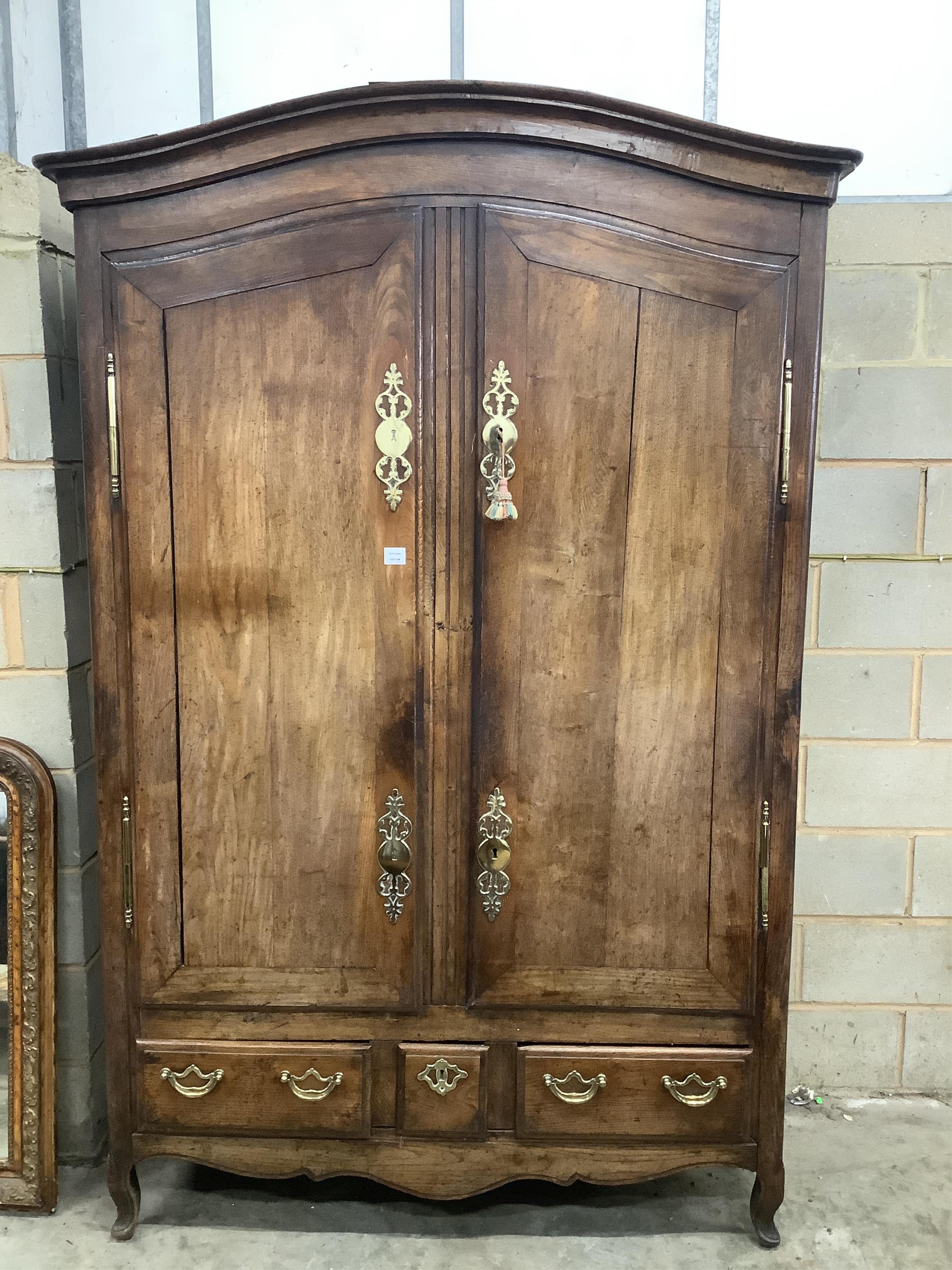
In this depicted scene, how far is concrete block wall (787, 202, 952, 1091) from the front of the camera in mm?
1960

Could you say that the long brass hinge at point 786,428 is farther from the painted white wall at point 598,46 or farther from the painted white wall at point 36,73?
the painted white wall at point 36,73

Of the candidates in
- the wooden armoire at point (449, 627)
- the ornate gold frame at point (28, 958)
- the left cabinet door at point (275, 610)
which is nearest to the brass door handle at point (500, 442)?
the wooden armoire at point (449, 627)

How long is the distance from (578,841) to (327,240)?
1.05 metres

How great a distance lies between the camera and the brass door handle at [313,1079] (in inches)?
64.7

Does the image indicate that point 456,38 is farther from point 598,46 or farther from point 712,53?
point 712,53

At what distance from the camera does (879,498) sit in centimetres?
199

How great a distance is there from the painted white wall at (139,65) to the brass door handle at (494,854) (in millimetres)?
1568

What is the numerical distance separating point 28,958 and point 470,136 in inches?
65.1

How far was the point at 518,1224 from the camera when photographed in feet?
5.77

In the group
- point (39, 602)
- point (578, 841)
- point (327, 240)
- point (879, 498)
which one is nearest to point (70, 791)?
point (39, 602)

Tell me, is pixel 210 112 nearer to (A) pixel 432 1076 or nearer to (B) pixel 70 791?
(B) pixel 70 791

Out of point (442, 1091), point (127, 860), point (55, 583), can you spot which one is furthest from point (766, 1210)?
point (55, 583)

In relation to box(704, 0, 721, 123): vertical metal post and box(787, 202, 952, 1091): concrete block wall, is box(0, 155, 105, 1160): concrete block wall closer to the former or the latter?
box(704, 0, 721, 123): vertical metal post

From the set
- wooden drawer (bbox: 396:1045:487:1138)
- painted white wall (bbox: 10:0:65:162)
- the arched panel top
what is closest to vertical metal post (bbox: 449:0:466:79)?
the arched panel top
